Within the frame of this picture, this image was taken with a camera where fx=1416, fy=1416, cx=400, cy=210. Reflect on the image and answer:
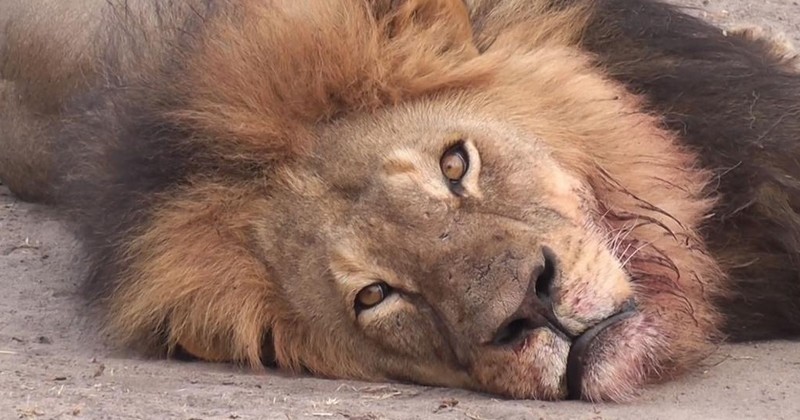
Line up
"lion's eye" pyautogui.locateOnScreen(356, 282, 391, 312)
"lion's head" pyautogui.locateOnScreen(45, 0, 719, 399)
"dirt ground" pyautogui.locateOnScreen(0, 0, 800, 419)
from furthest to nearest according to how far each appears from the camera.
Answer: "lion's eye" pyautogui.locateOnScreen(356, 282, 391, 312) < "lion's head" pyautogui.locateOnScreen(45, 0, 719, 399) < "dirt ground" pyautogui.locateOnScreen(0, 0, 800, 419)

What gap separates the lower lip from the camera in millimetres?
3396

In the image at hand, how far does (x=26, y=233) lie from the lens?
566 cm

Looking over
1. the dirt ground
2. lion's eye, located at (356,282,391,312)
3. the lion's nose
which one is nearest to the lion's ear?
lion's eye, located at (356,282,391,312)

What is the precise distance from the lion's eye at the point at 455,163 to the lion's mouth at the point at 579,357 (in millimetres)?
560

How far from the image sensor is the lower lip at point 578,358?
3.40 m

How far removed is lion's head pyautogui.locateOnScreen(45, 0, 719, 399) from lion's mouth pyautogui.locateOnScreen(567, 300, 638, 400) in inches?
0.9

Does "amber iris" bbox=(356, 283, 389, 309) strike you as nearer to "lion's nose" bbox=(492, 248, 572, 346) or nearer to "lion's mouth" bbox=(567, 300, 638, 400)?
"lion's nose" bbox=(492, 248, 572, 346)

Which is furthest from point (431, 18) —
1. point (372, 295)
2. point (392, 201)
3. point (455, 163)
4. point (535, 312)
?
point (535, 312)

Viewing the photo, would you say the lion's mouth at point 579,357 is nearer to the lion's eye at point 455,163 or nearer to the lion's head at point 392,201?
the lion's head at point 392,201

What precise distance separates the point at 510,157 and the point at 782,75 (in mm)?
1143

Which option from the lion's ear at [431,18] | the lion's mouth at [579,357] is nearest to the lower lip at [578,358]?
the lion's mouth at [579,357]

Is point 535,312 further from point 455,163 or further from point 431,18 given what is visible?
point 431,18

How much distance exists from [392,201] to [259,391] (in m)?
0.60

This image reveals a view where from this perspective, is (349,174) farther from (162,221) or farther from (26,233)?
(26,233)
